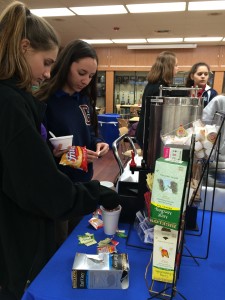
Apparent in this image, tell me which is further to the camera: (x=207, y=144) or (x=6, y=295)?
(x=6, y=295)

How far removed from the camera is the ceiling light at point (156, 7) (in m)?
4.34

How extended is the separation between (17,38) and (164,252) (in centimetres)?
76

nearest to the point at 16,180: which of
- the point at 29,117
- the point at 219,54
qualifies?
the point at 29,117

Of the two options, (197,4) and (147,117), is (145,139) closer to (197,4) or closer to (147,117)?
(147,117)

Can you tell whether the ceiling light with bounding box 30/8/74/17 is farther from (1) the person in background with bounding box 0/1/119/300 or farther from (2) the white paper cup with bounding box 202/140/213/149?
(2) the white paper cup with bounding box 202/140/213/149

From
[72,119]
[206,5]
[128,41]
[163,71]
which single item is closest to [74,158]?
[72,119]

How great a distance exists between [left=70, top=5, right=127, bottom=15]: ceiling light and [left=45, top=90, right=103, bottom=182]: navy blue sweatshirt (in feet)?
12.1

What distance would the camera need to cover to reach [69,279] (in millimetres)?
761

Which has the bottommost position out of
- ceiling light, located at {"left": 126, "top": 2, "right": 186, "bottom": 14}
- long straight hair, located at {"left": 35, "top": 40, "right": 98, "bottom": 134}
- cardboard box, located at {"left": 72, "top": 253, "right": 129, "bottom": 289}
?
cardboard box, located at {"left": 72, "top": 253, "right": 129, "bottom": 289}

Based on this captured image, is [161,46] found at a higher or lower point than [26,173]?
higher

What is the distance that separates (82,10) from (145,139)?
454cm

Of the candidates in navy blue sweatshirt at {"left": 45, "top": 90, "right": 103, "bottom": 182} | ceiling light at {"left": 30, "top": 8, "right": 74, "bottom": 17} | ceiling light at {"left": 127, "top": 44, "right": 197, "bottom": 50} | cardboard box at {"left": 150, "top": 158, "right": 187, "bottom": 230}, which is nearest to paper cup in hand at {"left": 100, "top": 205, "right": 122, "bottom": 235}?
cardboard box at {"left": 150, "top": 158, "right": 187, "bottom": 230}

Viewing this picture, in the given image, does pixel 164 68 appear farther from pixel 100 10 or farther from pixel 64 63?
pixel 100 10

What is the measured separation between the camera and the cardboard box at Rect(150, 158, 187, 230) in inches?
24.3
